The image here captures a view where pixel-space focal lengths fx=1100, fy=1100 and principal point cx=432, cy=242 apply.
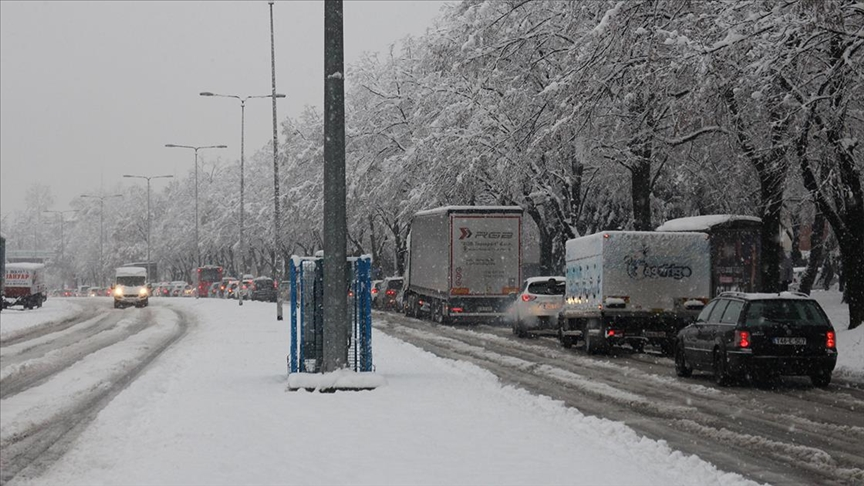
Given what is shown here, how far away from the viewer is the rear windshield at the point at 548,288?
3195 centimetres

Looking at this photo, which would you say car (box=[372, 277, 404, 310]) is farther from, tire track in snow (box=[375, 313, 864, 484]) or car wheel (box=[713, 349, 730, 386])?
car wheel (box=[713, 349, 730, 386])

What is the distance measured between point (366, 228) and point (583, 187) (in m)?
30.4

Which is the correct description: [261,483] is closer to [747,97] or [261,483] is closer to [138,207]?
[747,97]

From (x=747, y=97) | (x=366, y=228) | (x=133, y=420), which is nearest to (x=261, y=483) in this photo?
(x=133, y=420)

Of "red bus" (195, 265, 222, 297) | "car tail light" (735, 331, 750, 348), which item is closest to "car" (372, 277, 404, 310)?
"car tail light" (735, 331, 750, 348)

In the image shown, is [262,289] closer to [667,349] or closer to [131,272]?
[131,272]

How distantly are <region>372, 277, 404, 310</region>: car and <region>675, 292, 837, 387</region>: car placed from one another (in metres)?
36.7

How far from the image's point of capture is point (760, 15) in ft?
60.5

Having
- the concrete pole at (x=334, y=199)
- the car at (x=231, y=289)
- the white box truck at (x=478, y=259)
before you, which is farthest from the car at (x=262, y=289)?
the concrete pole at (x=334, y=199)

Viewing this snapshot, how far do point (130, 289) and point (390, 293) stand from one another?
20.0 m

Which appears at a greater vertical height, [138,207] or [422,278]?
[138,207]

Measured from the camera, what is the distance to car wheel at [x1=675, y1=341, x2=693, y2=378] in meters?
19.9

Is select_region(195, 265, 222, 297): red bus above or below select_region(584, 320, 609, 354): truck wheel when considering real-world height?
above

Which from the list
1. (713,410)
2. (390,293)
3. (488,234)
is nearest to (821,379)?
(713,410)
